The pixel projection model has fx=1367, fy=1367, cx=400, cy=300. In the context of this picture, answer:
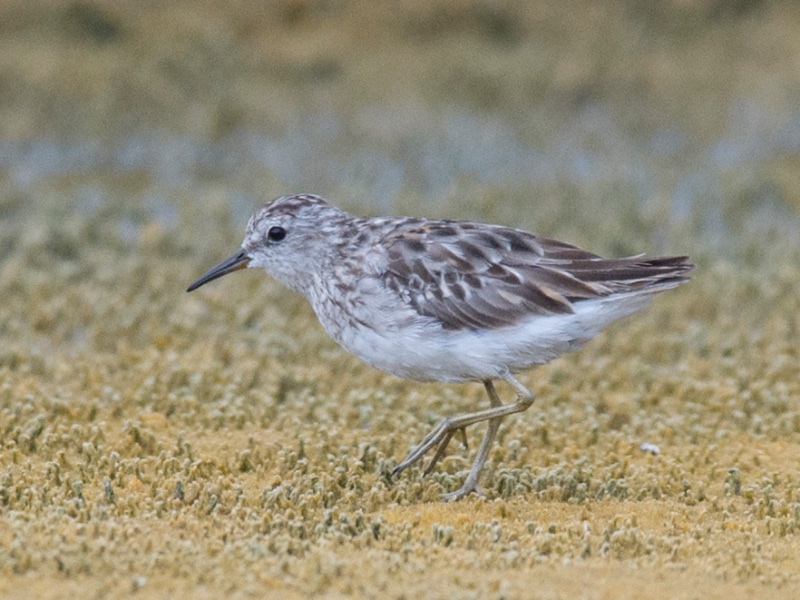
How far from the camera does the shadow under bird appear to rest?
7.67 meters

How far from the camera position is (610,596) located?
598 centimetres

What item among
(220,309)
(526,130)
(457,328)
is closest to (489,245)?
(457,328)

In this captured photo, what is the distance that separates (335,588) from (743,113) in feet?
38.0

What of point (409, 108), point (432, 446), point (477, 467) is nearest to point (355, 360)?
point (432, 446)

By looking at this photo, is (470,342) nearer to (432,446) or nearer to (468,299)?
(468,299)

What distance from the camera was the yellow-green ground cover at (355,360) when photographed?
6441 mm

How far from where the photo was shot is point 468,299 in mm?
7762

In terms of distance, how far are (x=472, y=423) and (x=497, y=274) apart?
88 cm

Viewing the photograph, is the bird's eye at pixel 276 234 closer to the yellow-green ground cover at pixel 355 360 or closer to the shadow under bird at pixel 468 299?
the shadow under bird at pixel 468 299

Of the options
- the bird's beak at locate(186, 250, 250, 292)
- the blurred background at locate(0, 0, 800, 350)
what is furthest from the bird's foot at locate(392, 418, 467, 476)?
the blurred background at locate(0, 0, 800, 350)

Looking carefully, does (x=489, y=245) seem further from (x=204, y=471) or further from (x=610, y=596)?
(x=610, y=596)

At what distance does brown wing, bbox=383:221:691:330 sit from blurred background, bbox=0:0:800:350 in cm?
580

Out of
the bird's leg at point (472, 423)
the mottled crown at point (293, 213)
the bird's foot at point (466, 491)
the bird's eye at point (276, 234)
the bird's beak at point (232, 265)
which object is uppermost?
the mottled crown at point (293, 213)

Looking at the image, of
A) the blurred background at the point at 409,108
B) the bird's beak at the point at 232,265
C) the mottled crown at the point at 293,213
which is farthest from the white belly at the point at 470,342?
the blurred background at the point at 409,108
